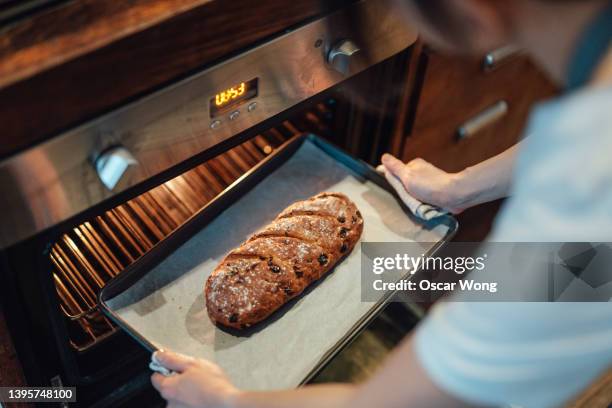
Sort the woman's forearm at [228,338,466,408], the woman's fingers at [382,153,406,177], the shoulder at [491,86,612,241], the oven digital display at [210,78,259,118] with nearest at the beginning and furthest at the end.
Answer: the shoulder at [491,86,612,241]
the woman's forearm at [228,338,466,408]
the oven digital display at [210,78,259,118]
the woman's fingers at [382,153,406,177]

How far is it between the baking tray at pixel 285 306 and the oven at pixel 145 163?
0.05 metres

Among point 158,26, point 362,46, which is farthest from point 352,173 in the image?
point 158,26

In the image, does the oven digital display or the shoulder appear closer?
the shoulder

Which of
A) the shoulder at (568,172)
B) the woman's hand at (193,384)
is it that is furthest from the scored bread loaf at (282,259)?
the shoulder at (568,172)

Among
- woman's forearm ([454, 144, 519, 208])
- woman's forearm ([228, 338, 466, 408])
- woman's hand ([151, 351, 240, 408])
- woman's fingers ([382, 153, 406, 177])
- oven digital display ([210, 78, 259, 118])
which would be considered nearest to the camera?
woman's forearm ([228, 338, 466, 408])

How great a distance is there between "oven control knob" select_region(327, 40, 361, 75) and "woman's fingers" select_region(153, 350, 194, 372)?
0.45m

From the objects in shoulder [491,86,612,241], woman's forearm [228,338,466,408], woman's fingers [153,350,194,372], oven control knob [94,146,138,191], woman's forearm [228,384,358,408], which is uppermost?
oven control knob [94,146,138,191]

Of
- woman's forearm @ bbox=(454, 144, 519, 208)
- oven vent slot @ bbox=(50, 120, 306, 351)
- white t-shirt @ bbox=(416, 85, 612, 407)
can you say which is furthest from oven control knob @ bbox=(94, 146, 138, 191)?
woman's forearm @ bbox=(454, 144, 519, 208)

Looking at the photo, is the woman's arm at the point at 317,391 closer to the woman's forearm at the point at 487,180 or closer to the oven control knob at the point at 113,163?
the oven control knob at the point at 113,163

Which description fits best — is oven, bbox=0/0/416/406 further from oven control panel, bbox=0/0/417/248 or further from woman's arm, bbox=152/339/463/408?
woman's arm, bbox=152/339/463/408

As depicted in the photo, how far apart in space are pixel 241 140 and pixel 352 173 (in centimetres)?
31

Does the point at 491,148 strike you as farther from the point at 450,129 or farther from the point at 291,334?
the point at 291,334

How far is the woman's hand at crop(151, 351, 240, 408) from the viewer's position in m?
0.75

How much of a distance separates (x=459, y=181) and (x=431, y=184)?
5cm
